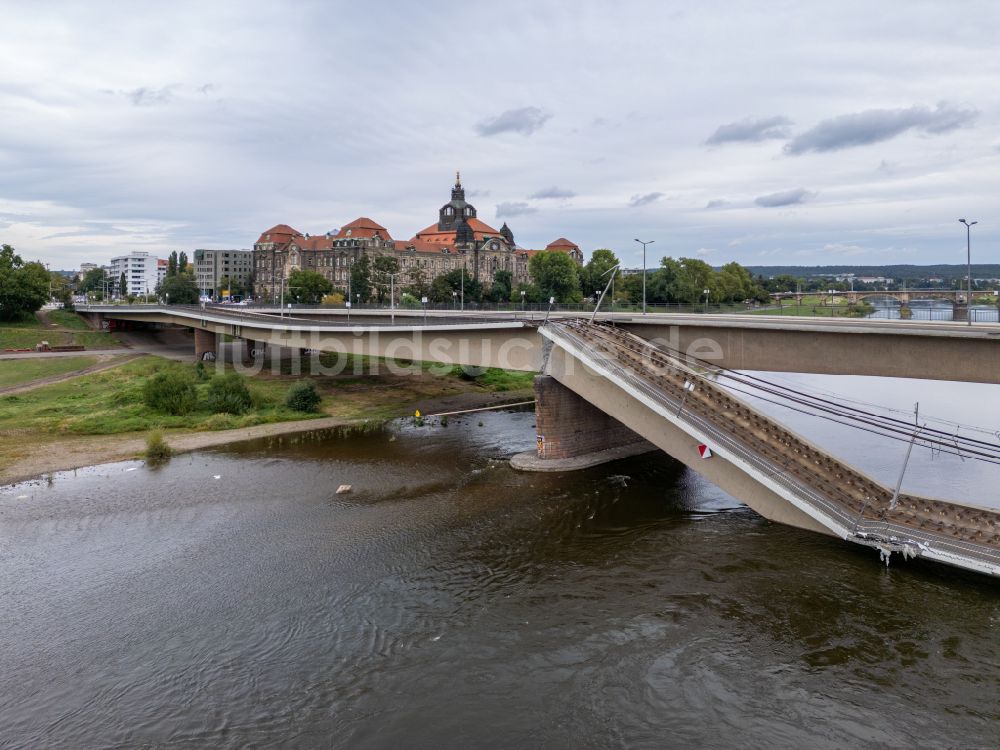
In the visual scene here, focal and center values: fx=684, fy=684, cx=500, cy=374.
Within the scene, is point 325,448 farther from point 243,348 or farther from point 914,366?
point 243,348

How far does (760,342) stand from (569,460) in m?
10.4

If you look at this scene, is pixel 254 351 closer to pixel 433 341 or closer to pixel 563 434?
pixel 433 341

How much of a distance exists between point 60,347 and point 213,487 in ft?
188

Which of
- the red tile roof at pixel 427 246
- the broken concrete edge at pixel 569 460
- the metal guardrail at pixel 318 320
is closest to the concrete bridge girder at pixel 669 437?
the broken concrete edge at pixel 569 460

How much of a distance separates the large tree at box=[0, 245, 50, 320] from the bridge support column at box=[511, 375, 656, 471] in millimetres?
79205

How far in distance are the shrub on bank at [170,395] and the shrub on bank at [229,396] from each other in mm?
1313

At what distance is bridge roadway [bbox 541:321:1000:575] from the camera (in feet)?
69.7

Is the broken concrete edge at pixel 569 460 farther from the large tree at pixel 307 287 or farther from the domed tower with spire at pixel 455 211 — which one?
the domed tower with spire at pixel 455 211

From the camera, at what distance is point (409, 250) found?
15550cm

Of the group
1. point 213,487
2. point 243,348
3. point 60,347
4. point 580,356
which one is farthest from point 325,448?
point 60,347

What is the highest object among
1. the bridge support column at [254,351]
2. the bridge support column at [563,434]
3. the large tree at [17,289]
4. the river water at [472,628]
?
the large tree at [17,289]

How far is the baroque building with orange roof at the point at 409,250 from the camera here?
153 meters

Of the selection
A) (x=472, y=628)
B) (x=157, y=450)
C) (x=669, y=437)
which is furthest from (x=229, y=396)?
(x=472, y=628)

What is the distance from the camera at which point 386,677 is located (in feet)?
52.1
